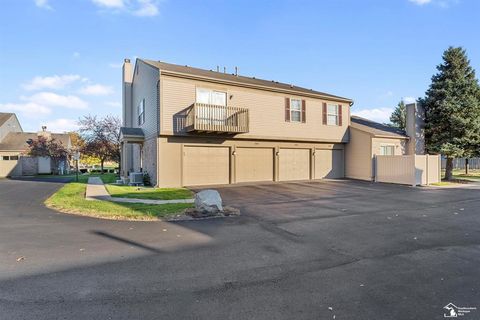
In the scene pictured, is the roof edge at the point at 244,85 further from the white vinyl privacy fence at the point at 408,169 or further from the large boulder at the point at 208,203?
the large boulder at the point at 208,203

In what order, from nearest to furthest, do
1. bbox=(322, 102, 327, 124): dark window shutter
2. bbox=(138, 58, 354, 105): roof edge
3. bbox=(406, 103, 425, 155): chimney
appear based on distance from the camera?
1. bbox=(138, 58, 354, 105): roof edge
2. bbox=(322, 102, 327, 124): dark window shutter
3. bbox=(406, 103, 425, 155): chimney

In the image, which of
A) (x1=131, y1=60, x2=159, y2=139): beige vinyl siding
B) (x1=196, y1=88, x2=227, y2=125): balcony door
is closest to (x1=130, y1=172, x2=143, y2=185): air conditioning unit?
(x1=131, y1=60, x2=159, y2=139): beige vinyl siding

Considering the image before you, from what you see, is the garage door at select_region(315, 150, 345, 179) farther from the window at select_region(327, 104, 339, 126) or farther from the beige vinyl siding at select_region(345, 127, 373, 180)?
the window at select_region(327, 104, 339, 126)

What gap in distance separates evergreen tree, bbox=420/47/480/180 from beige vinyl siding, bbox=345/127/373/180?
5564 millimetres

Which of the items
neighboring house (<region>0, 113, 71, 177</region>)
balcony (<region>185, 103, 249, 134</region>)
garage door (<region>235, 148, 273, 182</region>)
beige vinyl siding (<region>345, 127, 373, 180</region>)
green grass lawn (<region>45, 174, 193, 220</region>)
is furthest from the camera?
neighboring house (<region>0, 113, 71, 177</region>)

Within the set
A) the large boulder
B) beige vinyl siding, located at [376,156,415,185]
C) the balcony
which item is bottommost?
the large boulder

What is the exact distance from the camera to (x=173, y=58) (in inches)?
906

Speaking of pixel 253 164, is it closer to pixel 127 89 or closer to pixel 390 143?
pixel 390 143

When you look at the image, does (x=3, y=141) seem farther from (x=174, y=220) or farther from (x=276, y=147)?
(x=174, y=220)

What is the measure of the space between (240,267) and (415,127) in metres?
23.1

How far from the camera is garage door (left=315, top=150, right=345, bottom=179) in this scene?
22.0m

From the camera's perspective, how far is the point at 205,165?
58.0 ft

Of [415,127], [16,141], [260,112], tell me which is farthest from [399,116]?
[16,141]

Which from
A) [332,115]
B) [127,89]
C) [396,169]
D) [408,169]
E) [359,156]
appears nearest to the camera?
[408,169]
